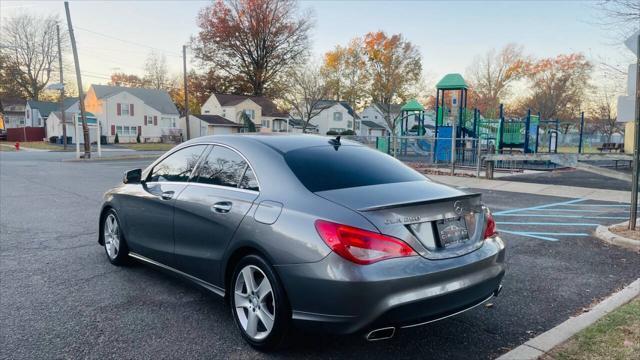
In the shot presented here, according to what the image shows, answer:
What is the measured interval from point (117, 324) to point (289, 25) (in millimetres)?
60765

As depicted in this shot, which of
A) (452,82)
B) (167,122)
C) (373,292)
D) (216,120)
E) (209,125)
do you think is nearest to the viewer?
(373,292)

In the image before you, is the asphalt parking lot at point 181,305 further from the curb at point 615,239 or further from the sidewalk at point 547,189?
the sidewalk at point 547,189

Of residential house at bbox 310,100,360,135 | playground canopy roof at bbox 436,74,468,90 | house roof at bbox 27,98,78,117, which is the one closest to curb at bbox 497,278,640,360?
playground canopy roof at bbox 436,74,468,90

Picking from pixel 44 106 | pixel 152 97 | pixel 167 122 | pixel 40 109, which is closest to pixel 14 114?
pixel 44 106

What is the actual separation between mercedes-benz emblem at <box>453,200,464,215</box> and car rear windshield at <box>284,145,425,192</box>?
538 mm

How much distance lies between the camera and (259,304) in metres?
3.30

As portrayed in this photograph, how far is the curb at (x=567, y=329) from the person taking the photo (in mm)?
3127

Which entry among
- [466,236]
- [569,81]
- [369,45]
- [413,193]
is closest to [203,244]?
[413,193]

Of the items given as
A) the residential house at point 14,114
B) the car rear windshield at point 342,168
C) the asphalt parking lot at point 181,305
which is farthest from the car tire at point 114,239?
the residential house at point 14,114

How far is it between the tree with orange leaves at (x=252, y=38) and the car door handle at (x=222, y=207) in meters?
57.1

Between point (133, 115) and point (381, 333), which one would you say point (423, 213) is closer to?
point (381, 333)

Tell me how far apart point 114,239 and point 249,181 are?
105 inches

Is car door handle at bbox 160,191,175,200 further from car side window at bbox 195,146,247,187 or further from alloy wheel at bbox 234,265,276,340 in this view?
alloy wheel at bbox 234,265,276,340

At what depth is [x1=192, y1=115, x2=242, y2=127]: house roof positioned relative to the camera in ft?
186
